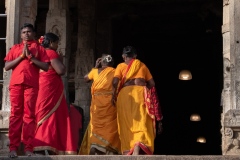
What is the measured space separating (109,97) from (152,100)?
1.49 metres

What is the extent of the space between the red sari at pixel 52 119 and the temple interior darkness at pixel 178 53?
21.2 feet

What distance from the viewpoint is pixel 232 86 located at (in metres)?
12.2

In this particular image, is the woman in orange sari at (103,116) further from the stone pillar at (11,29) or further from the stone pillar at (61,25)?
the stone pillar at (61,25)

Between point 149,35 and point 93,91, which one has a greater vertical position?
point 149,35

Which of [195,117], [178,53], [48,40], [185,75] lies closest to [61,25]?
[48,40]

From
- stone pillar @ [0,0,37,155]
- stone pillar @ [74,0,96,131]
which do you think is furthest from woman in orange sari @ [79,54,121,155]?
stone pillar @ [74,0,96,131]

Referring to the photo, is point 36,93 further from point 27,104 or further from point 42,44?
point 42,44

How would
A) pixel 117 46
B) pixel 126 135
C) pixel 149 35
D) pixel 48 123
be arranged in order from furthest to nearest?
1. pixel 149 35
2. pixel 117 46
3. pixel 126 135
4. pixel 48 123

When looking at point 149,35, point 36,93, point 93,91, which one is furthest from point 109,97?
point 149,35

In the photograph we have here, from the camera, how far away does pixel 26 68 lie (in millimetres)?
10125

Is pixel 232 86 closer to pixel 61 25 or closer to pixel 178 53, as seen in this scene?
pixel 61 25

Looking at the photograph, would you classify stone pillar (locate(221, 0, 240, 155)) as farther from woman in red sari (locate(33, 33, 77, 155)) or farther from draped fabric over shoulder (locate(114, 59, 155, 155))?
woman in red sari (locate(33, 33, 77, 155))

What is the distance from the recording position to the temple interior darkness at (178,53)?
18.3 meters

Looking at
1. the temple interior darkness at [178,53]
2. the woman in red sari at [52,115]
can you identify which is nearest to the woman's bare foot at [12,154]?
the woman in red sari at [52,115]
